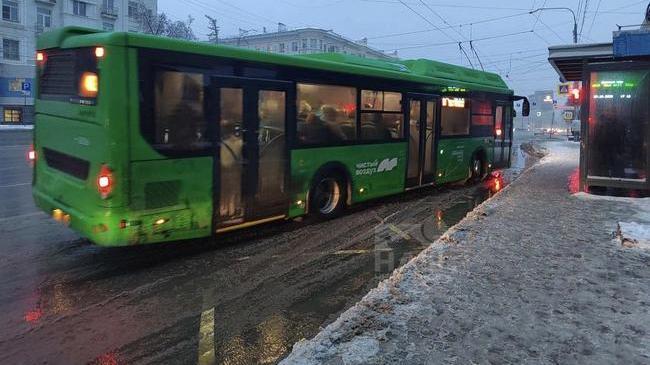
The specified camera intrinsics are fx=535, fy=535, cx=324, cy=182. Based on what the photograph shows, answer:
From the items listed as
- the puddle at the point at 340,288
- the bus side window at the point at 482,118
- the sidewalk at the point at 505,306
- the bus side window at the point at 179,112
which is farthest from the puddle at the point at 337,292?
the bus side window at the point at 482,118

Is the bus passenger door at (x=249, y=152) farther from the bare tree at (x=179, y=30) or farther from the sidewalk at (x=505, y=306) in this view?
the bare tree at (x=179, y=30)

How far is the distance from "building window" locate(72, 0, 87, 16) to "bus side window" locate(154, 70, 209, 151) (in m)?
52.0

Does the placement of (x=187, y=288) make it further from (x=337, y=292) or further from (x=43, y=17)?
(x=43, y=17)

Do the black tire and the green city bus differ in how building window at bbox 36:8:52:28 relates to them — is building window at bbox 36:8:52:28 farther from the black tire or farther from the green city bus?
the black tire

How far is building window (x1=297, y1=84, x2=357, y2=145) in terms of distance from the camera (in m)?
8.33

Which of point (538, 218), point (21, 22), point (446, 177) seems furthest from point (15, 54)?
point (538, 218)

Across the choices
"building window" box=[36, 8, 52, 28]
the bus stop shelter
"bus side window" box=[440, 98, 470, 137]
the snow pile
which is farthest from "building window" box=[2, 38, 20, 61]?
the snow pile

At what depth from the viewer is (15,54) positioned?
4653 cm

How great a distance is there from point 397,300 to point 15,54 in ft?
169

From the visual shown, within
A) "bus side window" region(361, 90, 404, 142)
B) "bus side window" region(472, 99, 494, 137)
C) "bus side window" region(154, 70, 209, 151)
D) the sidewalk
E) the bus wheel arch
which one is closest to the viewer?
the sidewalk

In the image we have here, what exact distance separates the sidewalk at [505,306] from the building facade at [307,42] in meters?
77.8

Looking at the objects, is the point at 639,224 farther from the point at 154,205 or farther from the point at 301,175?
the point at 154,205

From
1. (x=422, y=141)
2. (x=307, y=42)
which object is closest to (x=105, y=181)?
(x=422, y=141)

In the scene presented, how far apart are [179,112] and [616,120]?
29.4ft
